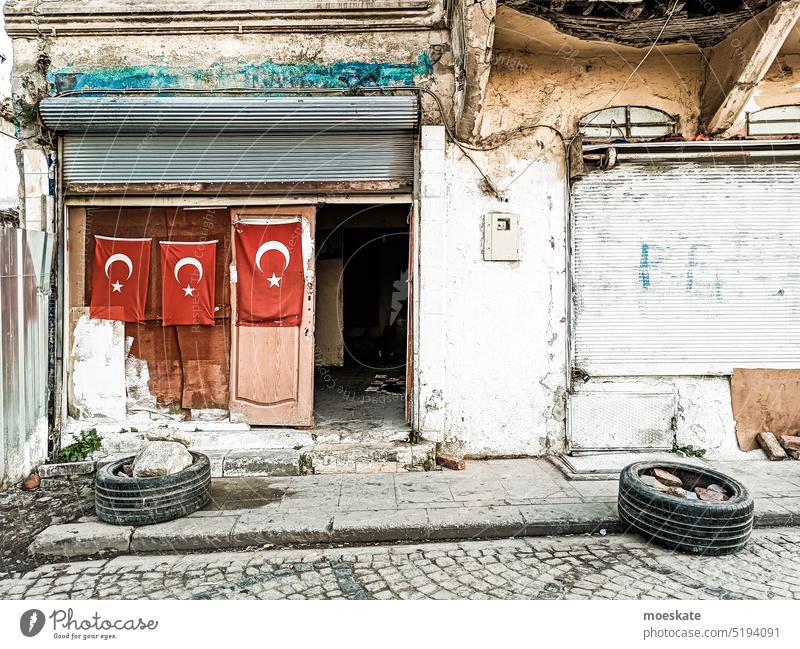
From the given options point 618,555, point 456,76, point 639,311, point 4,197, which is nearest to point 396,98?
point 456,76

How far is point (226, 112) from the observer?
21.1 feet

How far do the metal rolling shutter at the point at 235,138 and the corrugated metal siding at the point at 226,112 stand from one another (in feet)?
0.04

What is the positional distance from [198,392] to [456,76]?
5111 millimetres

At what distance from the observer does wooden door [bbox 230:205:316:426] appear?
6949 mm

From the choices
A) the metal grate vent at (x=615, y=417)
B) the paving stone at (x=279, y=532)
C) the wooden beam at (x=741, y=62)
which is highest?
the wooden beam at (x=741, y=62)

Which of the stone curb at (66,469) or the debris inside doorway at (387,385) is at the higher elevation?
the debris inside doorway at (387,385)

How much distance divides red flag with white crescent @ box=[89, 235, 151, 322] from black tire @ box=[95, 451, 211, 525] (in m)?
2.42

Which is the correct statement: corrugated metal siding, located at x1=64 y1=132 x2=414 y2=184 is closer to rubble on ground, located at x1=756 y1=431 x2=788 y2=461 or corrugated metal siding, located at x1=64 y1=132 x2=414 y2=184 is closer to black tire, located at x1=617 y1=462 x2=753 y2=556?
black tire, located at x1=617 y1=462 x2=753 y2=556

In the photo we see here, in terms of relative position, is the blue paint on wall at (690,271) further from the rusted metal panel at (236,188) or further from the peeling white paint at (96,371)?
the peeling white paint at (96,371)

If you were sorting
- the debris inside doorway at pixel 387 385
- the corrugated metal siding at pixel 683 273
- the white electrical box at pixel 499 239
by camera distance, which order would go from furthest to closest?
the debris inside doorway at pixel 387 385, the corrugated metal siding at pixel 683 273, the white electrical box at pixel 499 239

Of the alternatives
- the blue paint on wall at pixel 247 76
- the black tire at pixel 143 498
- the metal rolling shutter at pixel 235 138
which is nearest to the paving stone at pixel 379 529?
the black tire at pixel 143 498

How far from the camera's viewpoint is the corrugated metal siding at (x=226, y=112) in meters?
6.42

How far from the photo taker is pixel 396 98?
648 centimetres

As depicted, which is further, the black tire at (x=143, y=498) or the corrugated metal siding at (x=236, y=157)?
the corrugated metal siding at (x=236, y=157)
